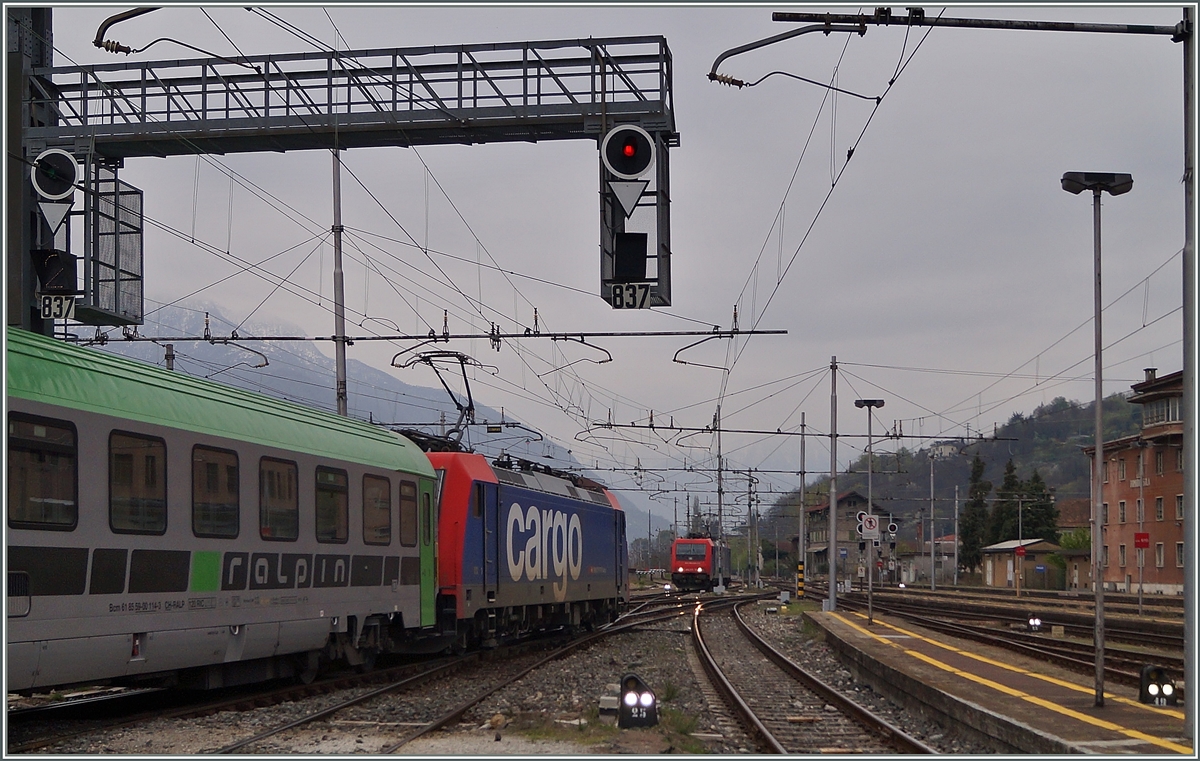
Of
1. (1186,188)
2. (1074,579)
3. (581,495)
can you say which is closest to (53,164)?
(1186,188)

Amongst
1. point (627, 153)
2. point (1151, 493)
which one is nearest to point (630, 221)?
point (627, 153)

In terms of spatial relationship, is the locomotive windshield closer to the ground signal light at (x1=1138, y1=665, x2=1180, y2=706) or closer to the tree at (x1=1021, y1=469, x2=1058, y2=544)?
the tree at (x1=1021, y1=469, x2=1058, y2=544)

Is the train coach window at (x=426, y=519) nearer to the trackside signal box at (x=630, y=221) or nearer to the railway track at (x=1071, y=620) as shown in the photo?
the trackside signal box at (x=630, y=221)

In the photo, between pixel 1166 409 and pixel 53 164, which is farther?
pixel 1166 409

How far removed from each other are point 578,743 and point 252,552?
14.6 feet

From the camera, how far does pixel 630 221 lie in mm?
12969

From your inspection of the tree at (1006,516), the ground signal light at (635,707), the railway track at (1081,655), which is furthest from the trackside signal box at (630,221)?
the tree at (1006,516)

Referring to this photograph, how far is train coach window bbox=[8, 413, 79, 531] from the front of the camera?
9703 mm

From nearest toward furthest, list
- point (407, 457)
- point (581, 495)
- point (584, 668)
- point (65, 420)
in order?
1. point (65, 420)
2. point (407, 457)
3. point (584, 668)
4. point (581, 495)

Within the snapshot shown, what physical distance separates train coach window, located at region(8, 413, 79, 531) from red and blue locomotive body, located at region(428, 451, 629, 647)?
9.16m

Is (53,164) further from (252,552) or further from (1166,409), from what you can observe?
(1166,409)

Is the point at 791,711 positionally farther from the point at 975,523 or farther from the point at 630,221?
the point at 975,523

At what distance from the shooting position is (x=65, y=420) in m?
10.3

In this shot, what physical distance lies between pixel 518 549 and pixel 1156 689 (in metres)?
11.7
